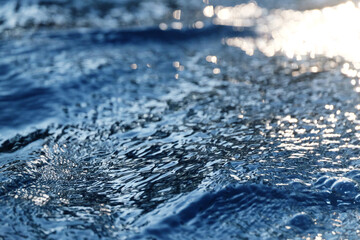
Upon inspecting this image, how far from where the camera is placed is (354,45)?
174 inches

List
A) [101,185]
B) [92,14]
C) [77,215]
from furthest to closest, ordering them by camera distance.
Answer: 1. [92,14]
2. [101,185]
3. [77,215]

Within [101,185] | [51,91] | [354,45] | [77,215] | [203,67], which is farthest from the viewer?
[354,45]

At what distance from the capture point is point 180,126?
2.93 m

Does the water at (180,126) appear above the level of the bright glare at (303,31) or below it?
below

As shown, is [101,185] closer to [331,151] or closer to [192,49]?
[331,151]

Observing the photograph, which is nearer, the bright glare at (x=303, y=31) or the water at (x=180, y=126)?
the water at (x=180, y=126)

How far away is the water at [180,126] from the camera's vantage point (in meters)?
1.96

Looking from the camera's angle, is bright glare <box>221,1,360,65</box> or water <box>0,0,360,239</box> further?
bright glare <box>221,1,360,65</box>

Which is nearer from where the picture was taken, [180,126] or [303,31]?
[180,126]

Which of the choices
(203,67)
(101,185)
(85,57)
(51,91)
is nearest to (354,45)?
(203,67)

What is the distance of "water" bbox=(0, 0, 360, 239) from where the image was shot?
1956mm

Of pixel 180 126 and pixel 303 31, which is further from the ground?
pixel 303 31

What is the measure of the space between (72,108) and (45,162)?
941 millimetres

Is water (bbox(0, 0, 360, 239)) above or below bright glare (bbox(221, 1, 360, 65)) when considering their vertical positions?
below
